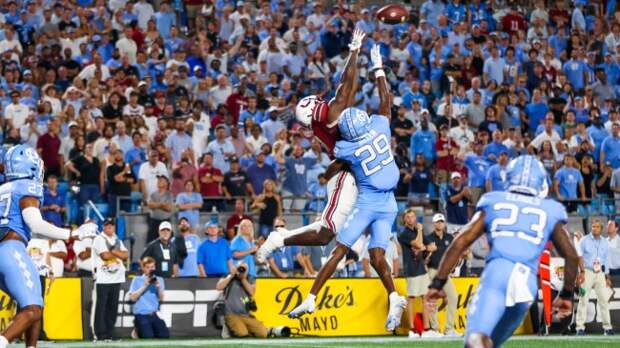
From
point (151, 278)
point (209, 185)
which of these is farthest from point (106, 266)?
point (209, 185)

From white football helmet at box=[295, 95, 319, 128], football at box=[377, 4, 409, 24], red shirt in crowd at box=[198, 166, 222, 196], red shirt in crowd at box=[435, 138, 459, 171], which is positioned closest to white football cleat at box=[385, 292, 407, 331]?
white football helmet at box=[295, 95, 319, 128]

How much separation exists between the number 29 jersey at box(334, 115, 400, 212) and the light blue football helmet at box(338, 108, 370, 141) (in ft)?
0.17

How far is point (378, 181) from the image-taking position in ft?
40.3

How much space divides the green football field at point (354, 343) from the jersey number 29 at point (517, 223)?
6343 mm

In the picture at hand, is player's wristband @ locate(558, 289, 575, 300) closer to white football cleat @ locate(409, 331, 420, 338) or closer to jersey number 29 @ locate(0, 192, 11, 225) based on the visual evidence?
jersey number 29 @ locate(0, 192, 11, 225)

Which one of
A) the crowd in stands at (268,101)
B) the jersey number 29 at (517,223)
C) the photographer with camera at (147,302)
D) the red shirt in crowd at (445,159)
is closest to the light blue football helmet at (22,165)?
the jersey number 29 at (517,223)

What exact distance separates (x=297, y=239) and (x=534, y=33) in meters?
16.4

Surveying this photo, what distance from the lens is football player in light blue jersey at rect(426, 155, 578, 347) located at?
27.7 feet

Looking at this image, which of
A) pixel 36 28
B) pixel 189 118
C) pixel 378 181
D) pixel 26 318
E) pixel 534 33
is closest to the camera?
pixel 26 318

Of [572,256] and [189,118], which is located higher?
[189,118]

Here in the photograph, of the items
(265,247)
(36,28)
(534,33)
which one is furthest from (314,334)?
(534,33)

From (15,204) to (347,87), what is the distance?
11.5ft

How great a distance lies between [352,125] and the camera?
12.2m

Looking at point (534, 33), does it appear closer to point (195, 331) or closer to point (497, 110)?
point (497, 110)
